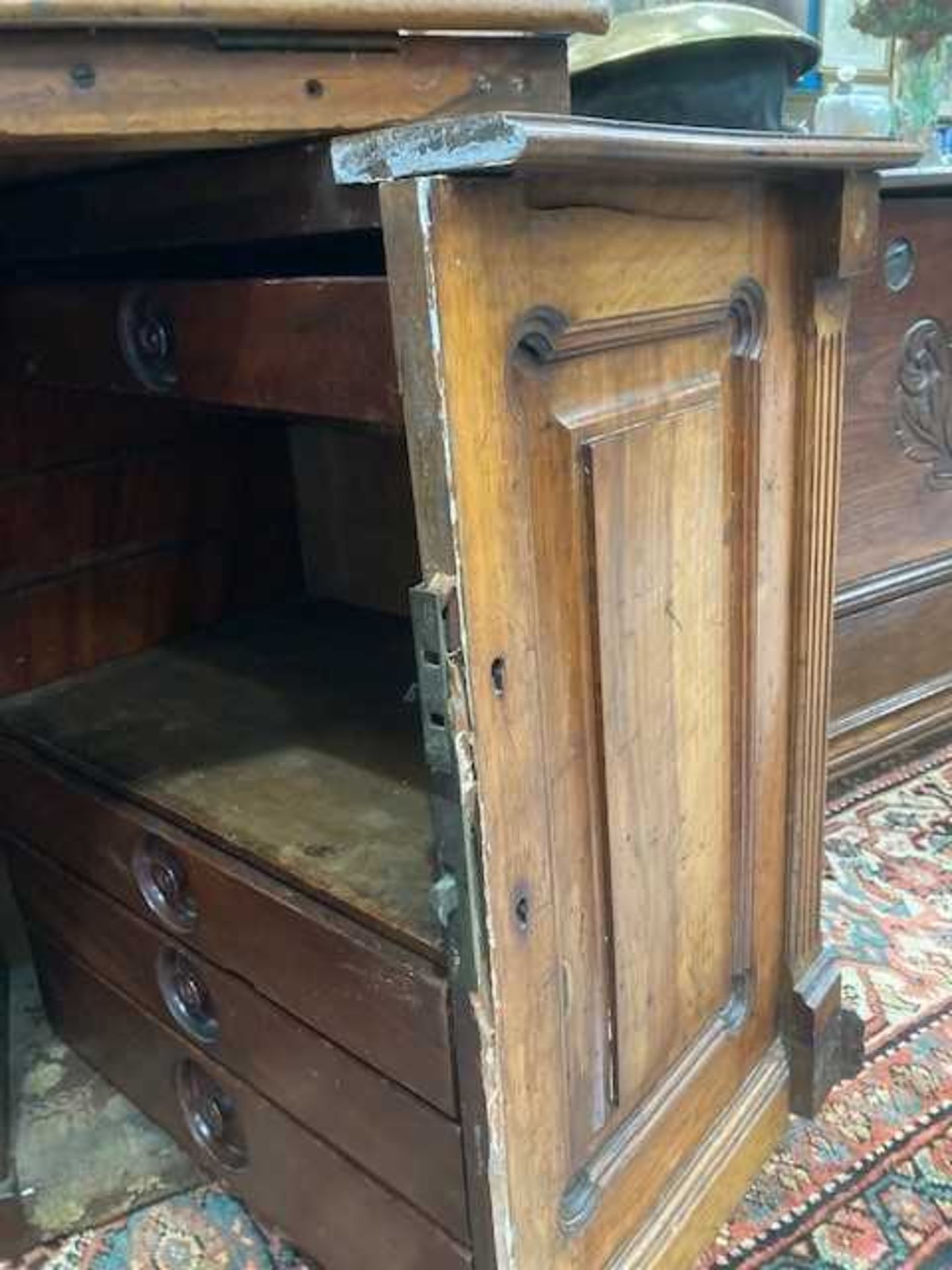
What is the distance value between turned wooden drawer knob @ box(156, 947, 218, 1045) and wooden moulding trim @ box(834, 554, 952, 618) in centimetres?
94

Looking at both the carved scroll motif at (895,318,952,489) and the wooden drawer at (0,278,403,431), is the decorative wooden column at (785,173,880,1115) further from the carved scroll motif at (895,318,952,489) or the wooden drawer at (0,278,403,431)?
the carved scroll motif at (895,318,952,489)

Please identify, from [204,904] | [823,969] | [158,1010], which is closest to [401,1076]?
[204,904]

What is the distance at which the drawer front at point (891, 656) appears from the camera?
1583 millimetres

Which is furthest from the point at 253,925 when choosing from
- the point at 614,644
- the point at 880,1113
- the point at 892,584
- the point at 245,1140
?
the point at 892,584

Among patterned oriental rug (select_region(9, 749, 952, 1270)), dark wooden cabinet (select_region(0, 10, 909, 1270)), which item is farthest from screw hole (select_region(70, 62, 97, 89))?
patterned oriental rug (select_region(9, 749, 952, 1270))

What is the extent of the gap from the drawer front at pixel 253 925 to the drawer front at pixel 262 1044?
0.06 ft

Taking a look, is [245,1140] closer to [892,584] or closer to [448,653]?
[448,653]

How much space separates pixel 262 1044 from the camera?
91cm

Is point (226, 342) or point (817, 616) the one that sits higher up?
point (226, 342)

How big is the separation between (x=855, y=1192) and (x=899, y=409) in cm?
94

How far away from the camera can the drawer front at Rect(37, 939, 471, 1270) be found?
85cm

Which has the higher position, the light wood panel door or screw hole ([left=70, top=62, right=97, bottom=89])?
screw hole ([left=70, top=62, right=97, bottom=89])

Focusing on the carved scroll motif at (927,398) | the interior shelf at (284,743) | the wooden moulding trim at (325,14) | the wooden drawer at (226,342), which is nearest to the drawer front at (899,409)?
the carved scroll motif at (927,398)

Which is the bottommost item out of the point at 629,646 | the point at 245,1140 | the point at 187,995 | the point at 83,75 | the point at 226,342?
the point at 245,1140
